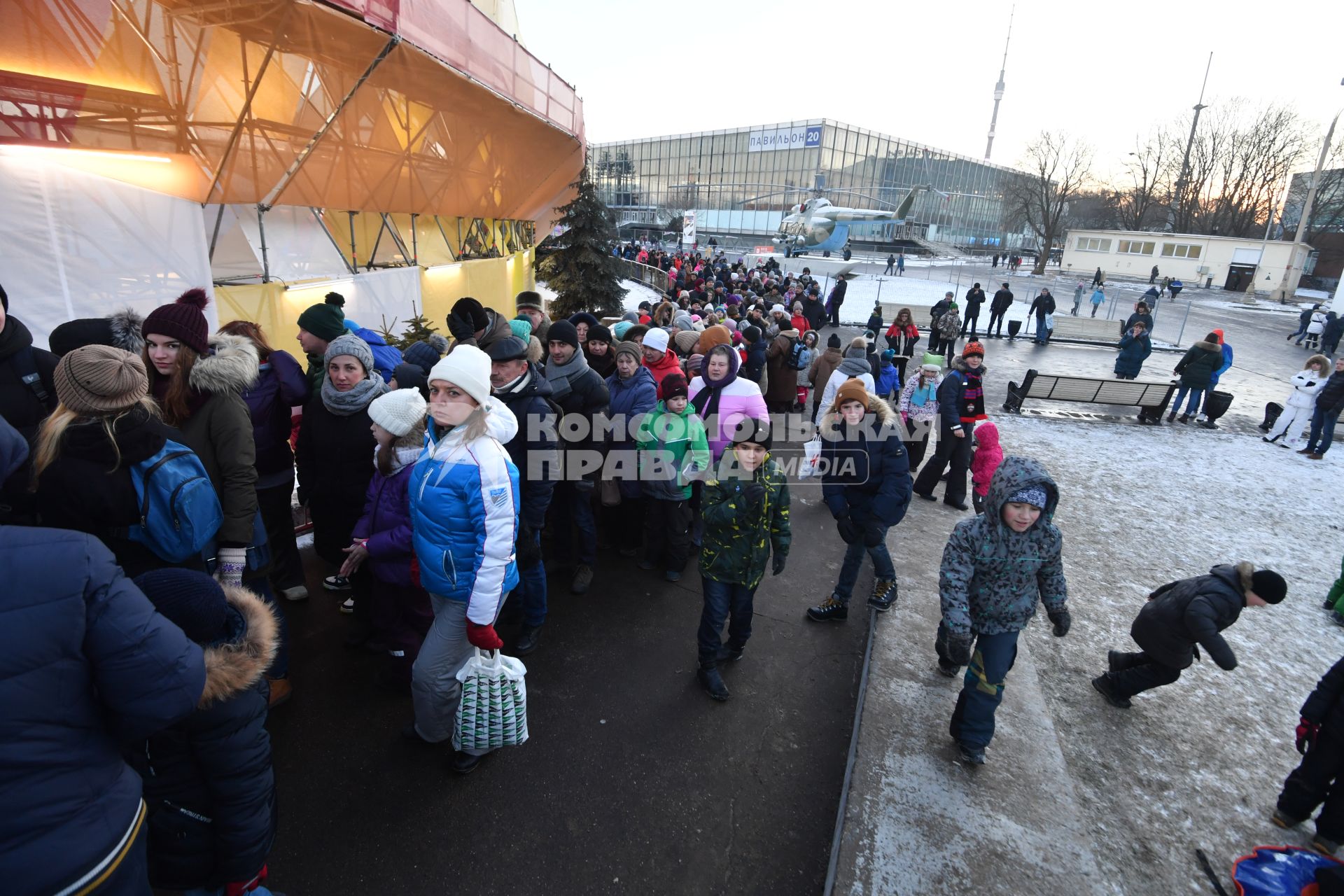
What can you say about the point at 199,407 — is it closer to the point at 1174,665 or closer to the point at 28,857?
the point at 28,857

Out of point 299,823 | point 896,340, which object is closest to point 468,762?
point 299,823

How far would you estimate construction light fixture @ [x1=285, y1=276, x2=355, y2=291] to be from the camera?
793cm

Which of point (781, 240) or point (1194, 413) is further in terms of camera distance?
point (781, 240)

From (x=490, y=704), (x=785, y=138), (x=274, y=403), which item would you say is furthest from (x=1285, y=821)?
(x=785, y=138)

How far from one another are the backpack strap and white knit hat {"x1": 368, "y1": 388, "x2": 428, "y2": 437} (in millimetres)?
1583

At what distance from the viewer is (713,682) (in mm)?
3738

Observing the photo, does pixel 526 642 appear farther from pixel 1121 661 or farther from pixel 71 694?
pixel 1121 661

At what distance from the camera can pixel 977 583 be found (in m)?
3.22

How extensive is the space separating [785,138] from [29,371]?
75.4 m

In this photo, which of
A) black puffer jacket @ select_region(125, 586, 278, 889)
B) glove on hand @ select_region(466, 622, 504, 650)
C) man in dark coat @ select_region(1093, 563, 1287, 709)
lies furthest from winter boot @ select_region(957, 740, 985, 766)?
black puffer jacket @ select_region(125, 586, 278, 889)

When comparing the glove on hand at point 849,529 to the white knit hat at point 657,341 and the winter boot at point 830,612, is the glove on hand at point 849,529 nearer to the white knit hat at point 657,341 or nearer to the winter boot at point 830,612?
the winter boot at point 830,612

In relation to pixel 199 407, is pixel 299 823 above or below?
below

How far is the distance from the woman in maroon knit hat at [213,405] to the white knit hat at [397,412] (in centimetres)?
60

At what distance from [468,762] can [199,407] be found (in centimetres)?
226
